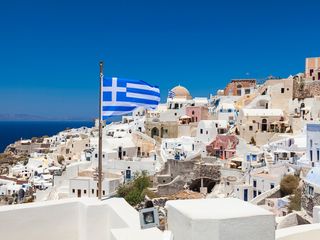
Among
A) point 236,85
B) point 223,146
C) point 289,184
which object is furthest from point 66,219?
point 236,85

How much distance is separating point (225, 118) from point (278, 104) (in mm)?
4845

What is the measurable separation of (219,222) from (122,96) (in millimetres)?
4281

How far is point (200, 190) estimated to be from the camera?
23672 mm

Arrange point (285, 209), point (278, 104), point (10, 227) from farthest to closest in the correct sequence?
point (278, 104) < point (285, 209) < point (10, 227)

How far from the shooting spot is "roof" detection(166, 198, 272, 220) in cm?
294

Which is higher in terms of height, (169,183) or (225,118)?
(225,118)

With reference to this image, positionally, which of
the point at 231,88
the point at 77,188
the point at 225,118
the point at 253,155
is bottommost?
the point at 77,188

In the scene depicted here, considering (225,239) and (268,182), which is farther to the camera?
(268,182)

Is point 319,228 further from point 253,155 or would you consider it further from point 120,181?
point 120,181

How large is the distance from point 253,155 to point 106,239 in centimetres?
2006

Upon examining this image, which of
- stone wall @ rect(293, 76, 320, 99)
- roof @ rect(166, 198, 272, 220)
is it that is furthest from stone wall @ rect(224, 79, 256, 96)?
roof @ rect(166, 198, 272, 220)

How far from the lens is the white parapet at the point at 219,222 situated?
2863 millimetres

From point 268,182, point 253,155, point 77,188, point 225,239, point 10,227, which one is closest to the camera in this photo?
point 225,239

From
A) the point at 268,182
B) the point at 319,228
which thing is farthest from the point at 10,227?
the point at 268,182
